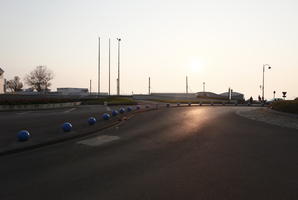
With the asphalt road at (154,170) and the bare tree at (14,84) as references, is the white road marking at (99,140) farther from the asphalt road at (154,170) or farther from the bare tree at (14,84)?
the bare tree at (14,84)

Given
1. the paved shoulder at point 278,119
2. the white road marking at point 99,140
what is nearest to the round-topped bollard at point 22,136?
the white road marking at point 99,140

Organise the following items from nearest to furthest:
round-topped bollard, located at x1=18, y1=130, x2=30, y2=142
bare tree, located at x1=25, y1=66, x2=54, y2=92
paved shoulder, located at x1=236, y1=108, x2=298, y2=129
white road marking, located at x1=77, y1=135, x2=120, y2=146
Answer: round-topped bollard, located at x1=18, y1=130, x2=30, y2=142 → white road marking, located at x1=77, y1=135, x2=120, y2=146 → paved shoulder, located at x1=236, y1=108, x2=298, y2=129 → bare tree, located at x1=25, y1=66, x2=54, y2=92

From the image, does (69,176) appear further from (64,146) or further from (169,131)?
(169,131)

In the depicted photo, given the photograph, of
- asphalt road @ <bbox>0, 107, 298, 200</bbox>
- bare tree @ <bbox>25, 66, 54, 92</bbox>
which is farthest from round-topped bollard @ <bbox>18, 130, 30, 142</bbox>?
bare tree @ <bbox>25, 66, 54, 92</bbox>

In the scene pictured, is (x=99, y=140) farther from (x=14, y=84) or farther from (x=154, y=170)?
(x=14, y=84)

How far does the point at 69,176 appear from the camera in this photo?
5.67 meters

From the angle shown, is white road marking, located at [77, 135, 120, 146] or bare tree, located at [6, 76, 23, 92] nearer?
white road marking, located at [77, 135, 120, 146]

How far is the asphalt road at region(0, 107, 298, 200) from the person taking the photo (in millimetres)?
4762

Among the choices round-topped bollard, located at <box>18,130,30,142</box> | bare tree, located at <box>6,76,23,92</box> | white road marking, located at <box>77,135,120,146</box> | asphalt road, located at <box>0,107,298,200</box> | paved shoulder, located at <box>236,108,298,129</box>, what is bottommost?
asphalt road, located at <box>0,107,298,200</box>

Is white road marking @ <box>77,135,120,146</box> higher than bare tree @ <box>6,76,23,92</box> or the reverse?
the reverse

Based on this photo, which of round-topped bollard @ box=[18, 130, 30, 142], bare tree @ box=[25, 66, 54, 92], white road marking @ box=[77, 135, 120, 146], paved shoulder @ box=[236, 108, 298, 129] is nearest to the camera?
round-topped bollard @ box=[18, 130, 30, 142]

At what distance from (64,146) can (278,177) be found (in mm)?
7108

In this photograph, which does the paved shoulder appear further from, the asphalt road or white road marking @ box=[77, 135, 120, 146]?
white road marking @ box=[77, 135, 120, 146]

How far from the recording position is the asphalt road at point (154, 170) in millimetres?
4762
